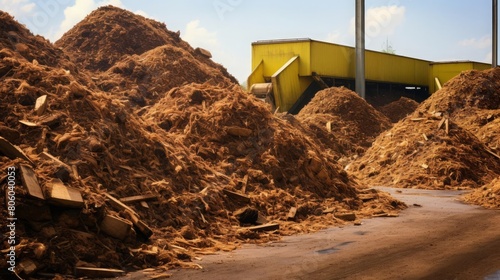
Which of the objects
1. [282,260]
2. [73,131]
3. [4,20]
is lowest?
[282,260]

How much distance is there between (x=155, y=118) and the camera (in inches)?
584

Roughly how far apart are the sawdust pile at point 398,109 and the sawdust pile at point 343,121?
5.04 meters

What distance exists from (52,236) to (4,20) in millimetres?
7609

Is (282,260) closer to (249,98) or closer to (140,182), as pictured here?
(140,182)

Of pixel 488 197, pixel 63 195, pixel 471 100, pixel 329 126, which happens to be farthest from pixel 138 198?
pixel 471 100

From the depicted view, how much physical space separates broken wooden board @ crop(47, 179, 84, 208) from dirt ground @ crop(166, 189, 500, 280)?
4.79ft

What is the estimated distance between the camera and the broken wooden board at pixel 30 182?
790 cm

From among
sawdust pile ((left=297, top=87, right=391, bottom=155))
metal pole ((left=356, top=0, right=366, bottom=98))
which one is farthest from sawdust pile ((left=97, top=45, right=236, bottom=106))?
metal pole ((left=356, top=0, right=366, bottom=98))

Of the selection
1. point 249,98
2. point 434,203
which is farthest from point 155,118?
point 434,203

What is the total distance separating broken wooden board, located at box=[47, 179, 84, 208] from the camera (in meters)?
8.01

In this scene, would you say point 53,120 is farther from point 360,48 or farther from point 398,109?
point 398,109

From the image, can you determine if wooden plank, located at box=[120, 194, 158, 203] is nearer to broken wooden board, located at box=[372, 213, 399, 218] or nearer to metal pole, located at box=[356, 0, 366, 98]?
broken wooden board, located at box=[372, 213, 399, 218]

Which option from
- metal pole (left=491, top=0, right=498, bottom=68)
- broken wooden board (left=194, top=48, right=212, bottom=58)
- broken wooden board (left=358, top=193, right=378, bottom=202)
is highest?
metal pole (left=491, top=0, right=498, bottom=68)

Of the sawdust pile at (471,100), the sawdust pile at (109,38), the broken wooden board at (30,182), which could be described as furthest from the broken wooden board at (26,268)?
the sawdust pile at (471,100)
